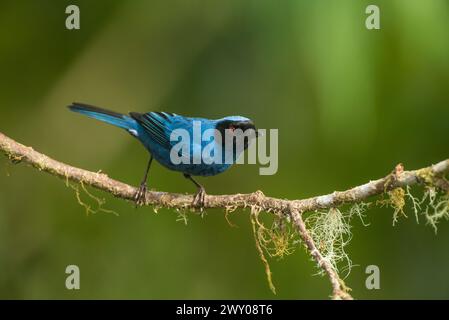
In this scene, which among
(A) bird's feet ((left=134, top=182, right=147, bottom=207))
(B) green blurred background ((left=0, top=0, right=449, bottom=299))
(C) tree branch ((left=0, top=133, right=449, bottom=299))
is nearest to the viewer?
(C) tree branch ((left=0, top=133, right=449, bottom=299))

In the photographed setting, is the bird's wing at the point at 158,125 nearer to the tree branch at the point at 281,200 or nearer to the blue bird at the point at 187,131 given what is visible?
the blue bird at the point at 187,131

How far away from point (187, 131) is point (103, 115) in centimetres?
67

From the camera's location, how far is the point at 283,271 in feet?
21.7

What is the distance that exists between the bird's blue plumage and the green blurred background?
1128 millimetres

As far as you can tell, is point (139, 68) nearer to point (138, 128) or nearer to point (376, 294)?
point (138, 128)

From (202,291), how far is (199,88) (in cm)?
200

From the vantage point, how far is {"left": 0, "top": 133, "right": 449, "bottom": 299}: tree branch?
10.6ft

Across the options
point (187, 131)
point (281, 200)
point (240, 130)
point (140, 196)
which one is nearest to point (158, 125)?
point (187, 131)

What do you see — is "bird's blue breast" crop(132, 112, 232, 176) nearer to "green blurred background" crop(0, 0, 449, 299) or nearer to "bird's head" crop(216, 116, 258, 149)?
"bird's head" crop(216, 116, 258, 149)

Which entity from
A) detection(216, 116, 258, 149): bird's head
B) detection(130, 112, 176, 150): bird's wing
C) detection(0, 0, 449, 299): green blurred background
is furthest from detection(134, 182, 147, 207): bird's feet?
detection(0, 0, 449, 299): green blurred background

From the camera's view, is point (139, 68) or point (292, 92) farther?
point (139, 68)

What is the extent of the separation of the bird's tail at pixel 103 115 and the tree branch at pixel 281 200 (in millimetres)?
889

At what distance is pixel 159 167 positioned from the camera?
6.84 meters

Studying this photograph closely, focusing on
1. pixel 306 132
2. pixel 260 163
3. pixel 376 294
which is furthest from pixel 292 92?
pixel 376 294
